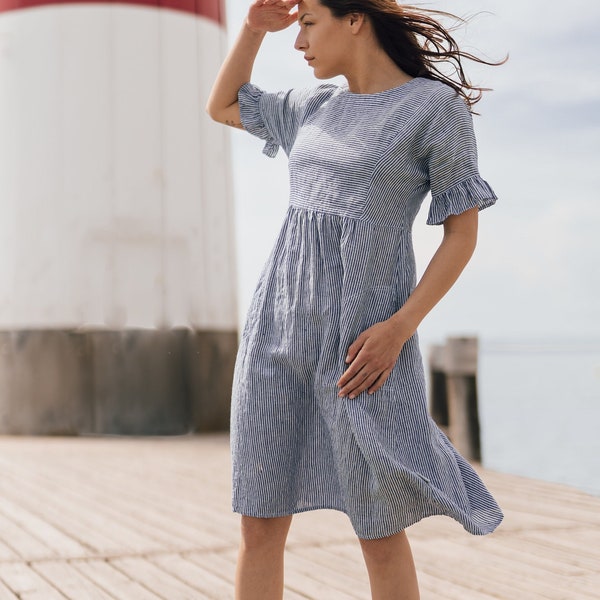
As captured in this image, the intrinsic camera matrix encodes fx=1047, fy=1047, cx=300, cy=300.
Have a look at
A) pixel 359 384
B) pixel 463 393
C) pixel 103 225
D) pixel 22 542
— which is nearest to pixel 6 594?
pixel 22 542

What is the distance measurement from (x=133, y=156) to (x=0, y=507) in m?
3.53

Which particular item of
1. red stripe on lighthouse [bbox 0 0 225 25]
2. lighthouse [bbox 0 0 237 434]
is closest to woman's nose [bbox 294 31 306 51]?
lighthouse [bbox 0 0 237 434]

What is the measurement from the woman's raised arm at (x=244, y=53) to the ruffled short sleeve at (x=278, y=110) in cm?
3

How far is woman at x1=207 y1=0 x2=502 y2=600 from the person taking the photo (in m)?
1.89

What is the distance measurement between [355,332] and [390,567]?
1.45 ft

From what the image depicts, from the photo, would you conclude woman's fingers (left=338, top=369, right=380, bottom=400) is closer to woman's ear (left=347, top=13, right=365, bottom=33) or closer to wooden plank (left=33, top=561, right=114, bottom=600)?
woman's ear (left=347, top=13, right=365, bottom=33)

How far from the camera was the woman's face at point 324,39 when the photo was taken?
2.01m

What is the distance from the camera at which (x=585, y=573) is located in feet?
10.6

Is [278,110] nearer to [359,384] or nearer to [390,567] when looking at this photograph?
[359,384]

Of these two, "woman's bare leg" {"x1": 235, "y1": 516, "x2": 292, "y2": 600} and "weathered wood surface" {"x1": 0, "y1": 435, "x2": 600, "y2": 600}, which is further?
"weathered wood surface" {"x1": 0, "y1": 435, "x2": 600, "y2": 600}

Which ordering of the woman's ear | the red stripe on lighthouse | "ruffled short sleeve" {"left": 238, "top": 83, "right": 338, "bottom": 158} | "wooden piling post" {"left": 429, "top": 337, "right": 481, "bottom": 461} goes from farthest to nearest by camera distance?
the red stripe on lighthouse < "wooden piling post" {"left": 429, "top": 337, "right": 481, "bottom": 461} < "ruffled short sleeve" {"left": 238, "top": 83, "right": 338, "bottom": 158} < the woman's ear

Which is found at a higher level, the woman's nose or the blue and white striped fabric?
the woman's nose

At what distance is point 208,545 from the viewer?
367 centimetres

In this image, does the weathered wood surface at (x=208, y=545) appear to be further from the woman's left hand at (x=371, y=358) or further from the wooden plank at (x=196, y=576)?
the woman's left hand at (x=371, y=358)
